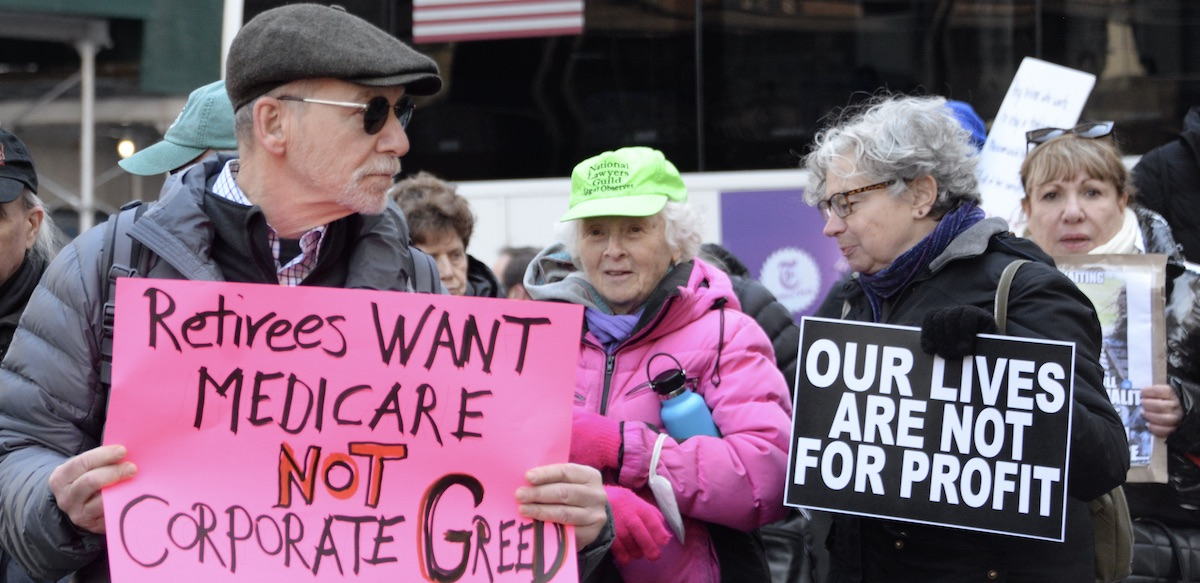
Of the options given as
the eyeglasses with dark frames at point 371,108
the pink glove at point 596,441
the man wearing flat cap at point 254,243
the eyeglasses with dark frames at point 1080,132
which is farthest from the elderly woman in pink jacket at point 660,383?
the eyeglasses with dark frames at point 1080,132

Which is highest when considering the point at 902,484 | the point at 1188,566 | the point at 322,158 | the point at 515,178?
the point at 515,178

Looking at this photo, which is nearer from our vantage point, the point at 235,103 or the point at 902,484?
the point at 235,103

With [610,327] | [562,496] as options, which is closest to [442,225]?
[610,327]

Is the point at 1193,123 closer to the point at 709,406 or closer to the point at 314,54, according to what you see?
the point at 709,406

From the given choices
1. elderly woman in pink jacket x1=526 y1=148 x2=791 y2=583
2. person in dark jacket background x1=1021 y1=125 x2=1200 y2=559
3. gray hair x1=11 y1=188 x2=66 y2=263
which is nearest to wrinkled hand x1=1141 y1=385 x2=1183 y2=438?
person in dark jacket background x1=1021 y1=125 x2=1200 y2=559

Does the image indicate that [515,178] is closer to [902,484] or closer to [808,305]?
[808,305]

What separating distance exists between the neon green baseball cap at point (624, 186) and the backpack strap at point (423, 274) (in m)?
0.95

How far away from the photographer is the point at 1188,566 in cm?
369

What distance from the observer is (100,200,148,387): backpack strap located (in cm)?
213

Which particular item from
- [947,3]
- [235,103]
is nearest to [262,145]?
[235,103]

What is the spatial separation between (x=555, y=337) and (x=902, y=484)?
1.03 m

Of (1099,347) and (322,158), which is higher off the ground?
(322,158)

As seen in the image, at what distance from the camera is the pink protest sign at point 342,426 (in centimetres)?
211

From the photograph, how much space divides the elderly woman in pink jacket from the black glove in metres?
0.52
